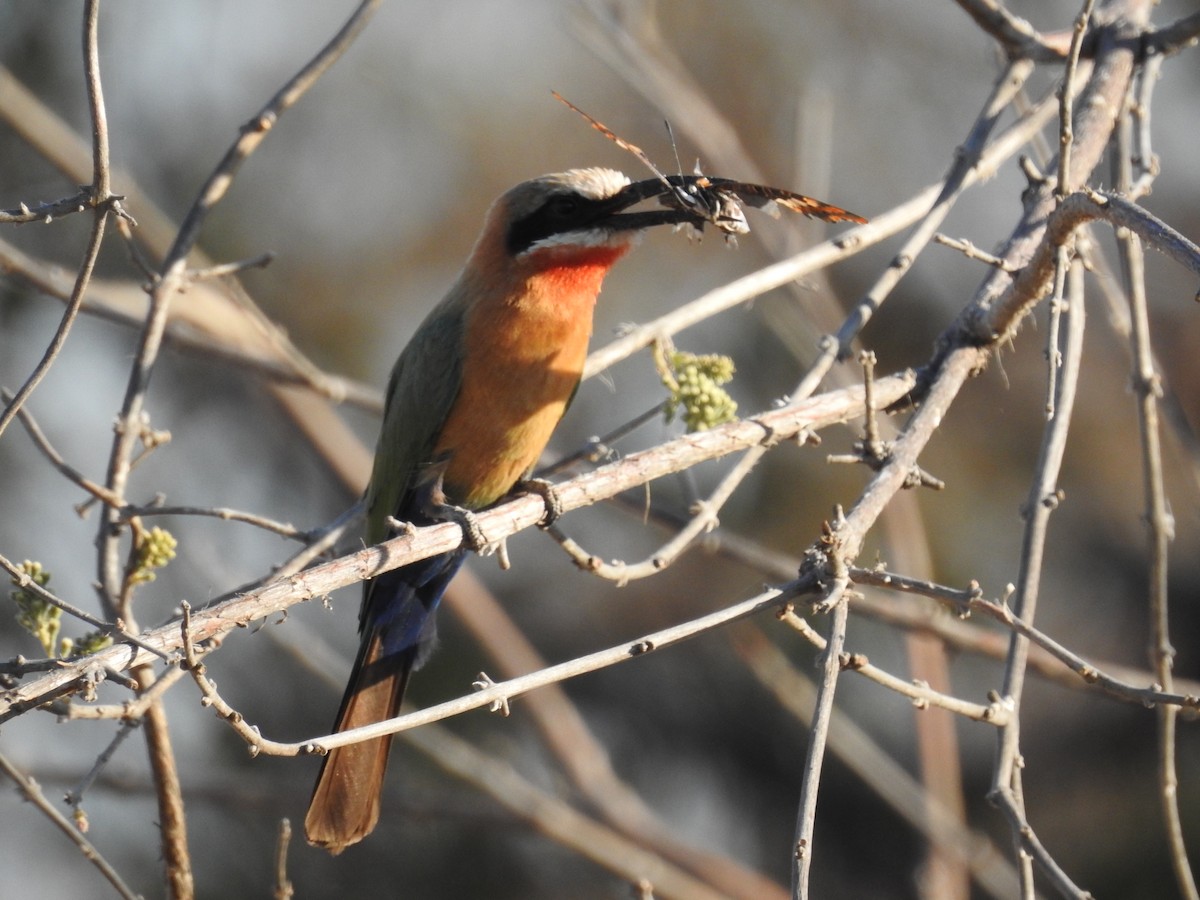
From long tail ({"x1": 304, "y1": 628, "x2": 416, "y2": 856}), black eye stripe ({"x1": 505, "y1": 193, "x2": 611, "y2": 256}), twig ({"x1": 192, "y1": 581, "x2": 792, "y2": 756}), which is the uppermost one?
black eye stripe ({"x1": 505, "y1": 193, "x2": 611, "y2": 256})

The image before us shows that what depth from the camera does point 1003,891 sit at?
Result: 401 centimetres

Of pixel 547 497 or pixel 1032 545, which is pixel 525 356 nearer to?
pixel 547 497

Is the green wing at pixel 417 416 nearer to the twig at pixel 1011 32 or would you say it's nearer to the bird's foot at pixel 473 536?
the bird's foot at pixel 473 536

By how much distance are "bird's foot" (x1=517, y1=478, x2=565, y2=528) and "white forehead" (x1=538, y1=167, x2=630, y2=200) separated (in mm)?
747

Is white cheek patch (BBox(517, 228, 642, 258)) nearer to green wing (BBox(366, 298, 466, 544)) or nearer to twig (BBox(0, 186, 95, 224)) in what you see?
green wing (BBox(366, 298, 466, 544))

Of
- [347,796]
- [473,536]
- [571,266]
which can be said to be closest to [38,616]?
[473,536]

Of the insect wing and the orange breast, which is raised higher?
the orange breast

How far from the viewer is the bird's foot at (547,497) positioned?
2529 mm

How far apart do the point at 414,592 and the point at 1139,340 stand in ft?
6.15

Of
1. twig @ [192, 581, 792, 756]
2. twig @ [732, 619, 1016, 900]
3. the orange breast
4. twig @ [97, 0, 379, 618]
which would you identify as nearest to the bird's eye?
the orange breast

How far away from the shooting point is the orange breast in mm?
3305

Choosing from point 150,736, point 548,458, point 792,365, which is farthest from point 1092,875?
point 150,736

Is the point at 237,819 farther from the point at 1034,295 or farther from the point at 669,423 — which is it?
the point at 1034,295

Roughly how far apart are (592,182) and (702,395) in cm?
86
